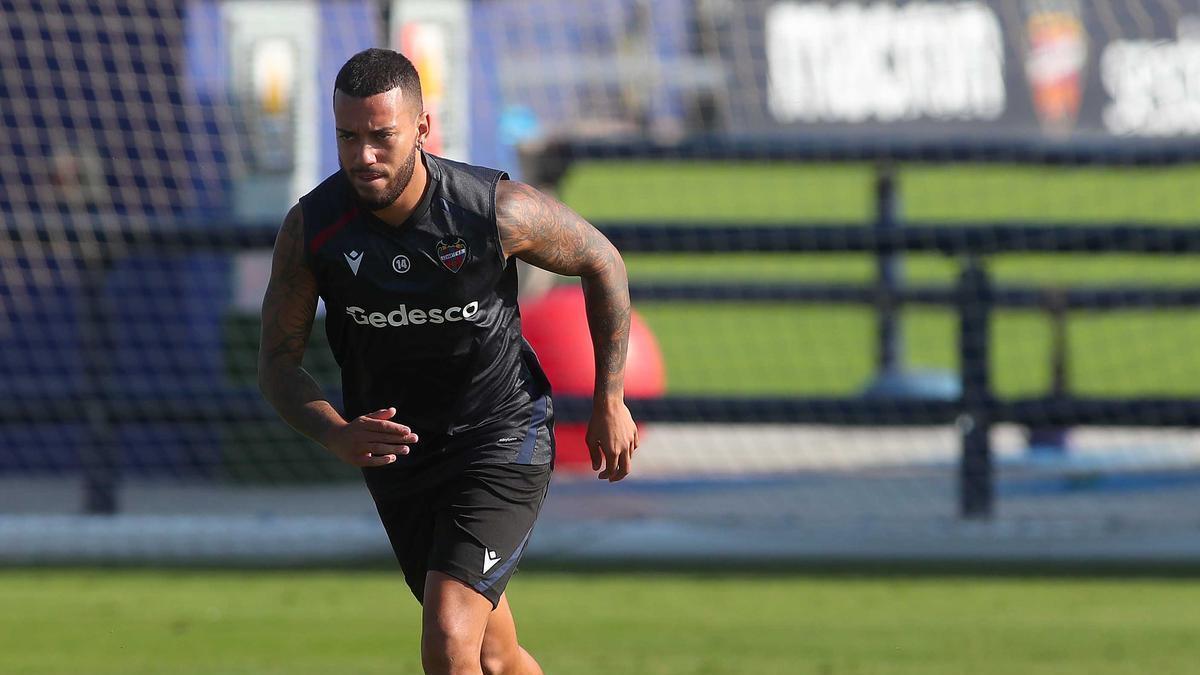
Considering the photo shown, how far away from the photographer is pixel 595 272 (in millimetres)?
3977

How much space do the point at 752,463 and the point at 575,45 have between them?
11.2 feet

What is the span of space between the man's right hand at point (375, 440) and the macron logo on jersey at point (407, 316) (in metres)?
0.34

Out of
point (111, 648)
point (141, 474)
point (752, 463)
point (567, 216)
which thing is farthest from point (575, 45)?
point (567, 216)

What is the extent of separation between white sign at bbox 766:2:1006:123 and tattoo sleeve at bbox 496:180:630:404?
51.4 ft

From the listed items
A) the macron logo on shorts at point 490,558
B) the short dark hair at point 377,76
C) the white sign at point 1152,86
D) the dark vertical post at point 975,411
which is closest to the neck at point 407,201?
the short dark hair at point 377,76

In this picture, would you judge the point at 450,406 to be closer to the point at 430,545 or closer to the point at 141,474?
the point at 430,545

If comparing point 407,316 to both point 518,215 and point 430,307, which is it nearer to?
point 430,307

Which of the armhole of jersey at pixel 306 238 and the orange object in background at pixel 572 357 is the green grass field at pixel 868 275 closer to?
the orange object in background at pixel 572 357

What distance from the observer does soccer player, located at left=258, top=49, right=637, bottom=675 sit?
3.62 metres

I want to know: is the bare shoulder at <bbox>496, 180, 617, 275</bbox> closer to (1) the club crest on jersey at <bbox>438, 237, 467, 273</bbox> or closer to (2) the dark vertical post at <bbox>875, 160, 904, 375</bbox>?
(1) the club crest on jersey at <bbox>438, 237, 467, 273</bbox>

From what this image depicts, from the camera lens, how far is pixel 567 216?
3.93 metres

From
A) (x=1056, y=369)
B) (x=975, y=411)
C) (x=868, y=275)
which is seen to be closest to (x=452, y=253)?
(x=975, y=411)

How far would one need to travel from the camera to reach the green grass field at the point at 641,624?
17.6ft

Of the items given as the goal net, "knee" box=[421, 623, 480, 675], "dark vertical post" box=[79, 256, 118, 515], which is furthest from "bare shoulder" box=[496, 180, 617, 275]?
"dark vertical post" box=[79, 256, 118, 515]
